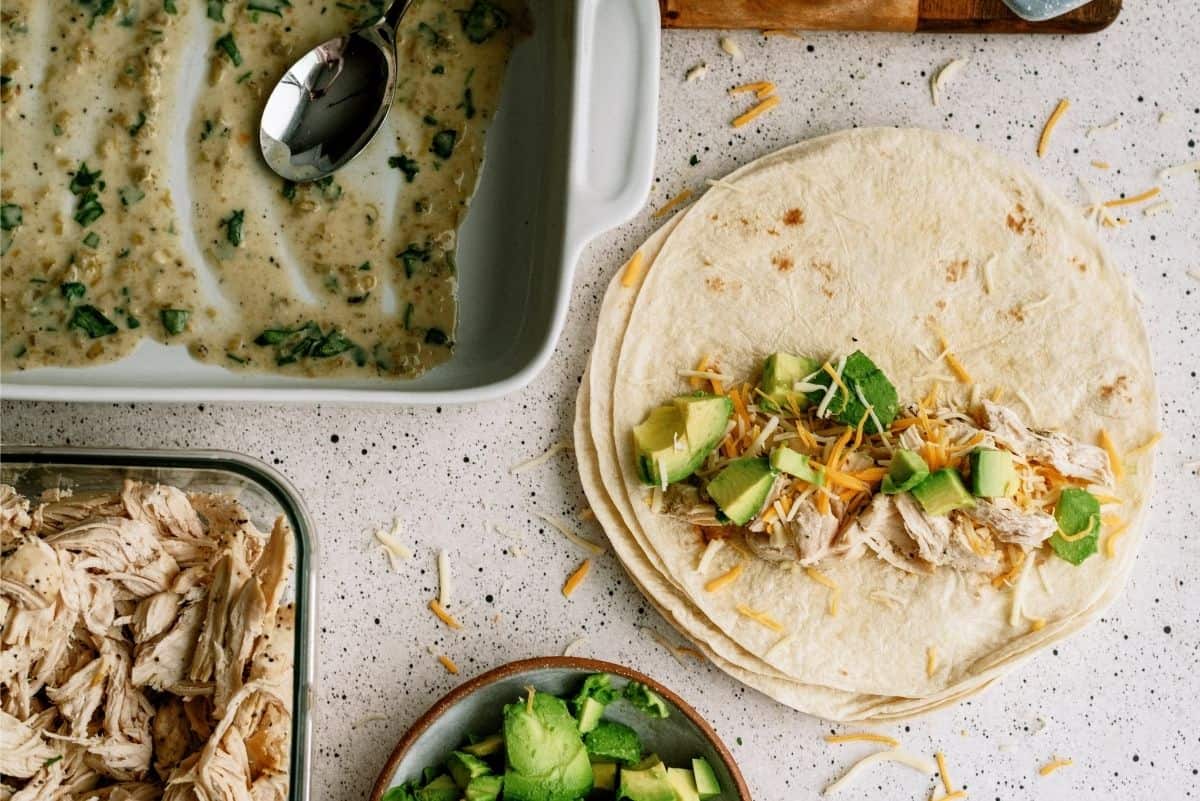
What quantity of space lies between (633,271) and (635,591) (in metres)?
0.57

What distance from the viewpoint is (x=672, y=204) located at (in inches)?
76.6

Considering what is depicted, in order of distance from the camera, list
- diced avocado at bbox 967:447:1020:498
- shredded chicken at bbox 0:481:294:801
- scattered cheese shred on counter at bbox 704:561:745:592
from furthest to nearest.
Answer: scattered cheese shred on counter at bbox 704:561:745:592 < diced avocado at bbox 967:447:1020:498 < shredded chicken at bbox 0:481:294:801

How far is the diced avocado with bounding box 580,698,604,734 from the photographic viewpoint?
6.03 ft

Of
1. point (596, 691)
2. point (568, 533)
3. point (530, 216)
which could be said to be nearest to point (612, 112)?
point (530, 216)

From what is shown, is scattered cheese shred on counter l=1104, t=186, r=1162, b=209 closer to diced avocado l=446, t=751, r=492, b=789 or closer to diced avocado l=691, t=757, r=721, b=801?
diced avocado l=691, t=757, r=721, b=801

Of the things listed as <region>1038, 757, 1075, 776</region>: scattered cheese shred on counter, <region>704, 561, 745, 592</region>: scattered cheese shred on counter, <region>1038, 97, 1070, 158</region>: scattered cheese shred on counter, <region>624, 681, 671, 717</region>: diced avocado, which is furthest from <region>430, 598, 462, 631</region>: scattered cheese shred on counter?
<region>1038, 97, 1070, 158</region>: scattered cheese shred on counter

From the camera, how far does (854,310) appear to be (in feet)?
6.23

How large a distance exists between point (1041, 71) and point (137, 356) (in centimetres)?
168

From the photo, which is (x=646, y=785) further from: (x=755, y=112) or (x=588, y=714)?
(x=755, y=112)

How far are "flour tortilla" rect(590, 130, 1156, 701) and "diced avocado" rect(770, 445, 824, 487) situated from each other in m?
0.20

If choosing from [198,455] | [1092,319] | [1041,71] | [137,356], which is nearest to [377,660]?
[198,455]

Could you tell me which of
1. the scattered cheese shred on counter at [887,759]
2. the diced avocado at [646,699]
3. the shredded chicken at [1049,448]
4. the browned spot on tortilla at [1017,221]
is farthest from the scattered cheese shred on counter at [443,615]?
the browned spot on tortilla at [1017,221]

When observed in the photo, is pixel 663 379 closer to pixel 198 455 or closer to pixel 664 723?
pixel 664 723

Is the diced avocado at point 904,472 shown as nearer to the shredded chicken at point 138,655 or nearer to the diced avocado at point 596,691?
the diced avocado at point 596,691
